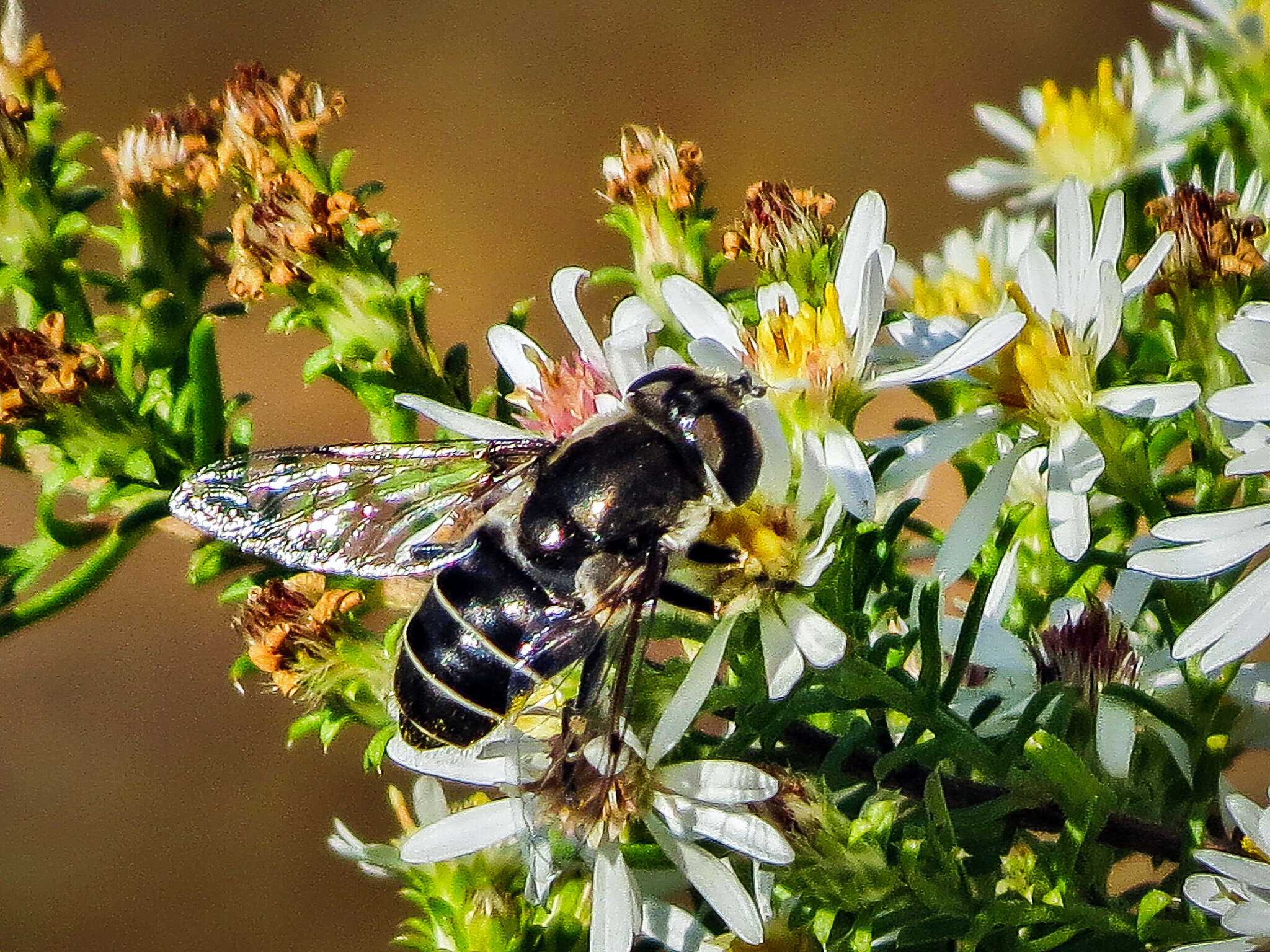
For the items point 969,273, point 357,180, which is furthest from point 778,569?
point 357,180

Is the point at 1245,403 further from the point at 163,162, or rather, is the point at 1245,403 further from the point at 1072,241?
the point at 163,162

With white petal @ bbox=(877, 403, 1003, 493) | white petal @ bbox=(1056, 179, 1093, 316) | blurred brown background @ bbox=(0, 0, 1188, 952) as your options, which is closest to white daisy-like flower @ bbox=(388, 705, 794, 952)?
white petal @ bbox=(877, 403, 1003, 493)

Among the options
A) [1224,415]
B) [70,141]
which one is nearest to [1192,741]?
[1224,415]

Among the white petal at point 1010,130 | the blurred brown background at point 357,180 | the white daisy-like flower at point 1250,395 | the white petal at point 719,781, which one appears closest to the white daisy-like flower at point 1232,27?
the white petal at point 1010,130

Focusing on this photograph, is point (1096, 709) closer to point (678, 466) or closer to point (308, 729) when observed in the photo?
point (678, 466)

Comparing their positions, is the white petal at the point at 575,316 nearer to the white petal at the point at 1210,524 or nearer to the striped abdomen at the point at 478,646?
the striped abdomen at the point at 478,646

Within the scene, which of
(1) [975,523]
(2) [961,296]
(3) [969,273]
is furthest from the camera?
(3) [969,273]
